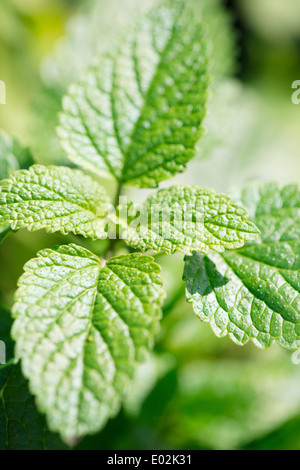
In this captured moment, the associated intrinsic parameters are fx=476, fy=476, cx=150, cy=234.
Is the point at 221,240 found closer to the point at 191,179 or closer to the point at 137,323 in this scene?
the point at 137,323

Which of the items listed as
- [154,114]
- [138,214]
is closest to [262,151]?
[154,114]

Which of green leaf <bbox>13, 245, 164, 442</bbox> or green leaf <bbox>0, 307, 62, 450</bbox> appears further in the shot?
green leaf <bbox>0, 307, 62, 450</bbox>

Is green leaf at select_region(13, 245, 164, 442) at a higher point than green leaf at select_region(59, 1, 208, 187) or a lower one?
lower

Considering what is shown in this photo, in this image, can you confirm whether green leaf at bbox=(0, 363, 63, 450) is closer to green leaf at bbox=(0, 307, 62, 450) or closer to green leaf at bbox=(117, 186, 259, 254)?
green leaf at bbox=(0, 307, 62, 450)

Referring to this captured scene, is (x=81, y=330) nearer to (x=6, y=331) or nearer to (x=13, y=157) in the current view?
(x=6, y=331)

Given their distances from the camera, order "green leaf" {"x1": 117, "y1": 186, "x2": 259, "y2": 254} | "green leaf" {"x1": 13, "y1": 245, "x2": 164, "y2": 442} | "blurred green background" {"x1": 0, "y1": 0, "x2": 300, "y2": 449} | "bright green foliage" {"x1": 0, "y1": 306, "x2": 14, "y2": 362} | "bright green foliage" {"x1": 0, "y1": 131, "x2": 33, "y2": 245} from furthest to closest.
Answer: "blurred green background" {"x1": 0, "y1": 0, "x2": 300, "y2": 449} → "bright green foliage" {"x1": 0, "y1": 131, "x2": 33, "y2": 245} → "bright green foliage" {"x1": 0, "y1": 306, "x2": 14, "y2": 362} → "green leaf" {"x1": 117, "y1": 186, "x2": 259, "y2": 254} → "green leaf" {"x1": 13, "y1": 245, "x2": 164, "y2": 442}

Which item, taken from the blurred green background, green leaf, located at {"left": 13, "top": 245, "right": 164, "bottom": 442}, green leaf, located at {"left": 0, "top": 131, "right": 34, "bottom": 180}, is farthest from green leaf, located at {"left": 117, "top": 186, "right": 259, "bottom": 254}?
green leaf, located at {"left": 0, "top": 131, "right": 34, "bottom": 180}
